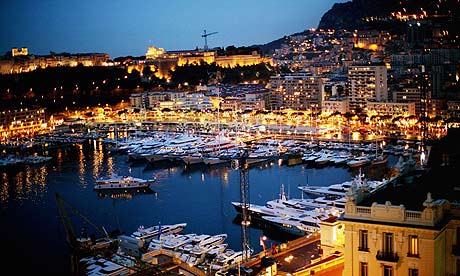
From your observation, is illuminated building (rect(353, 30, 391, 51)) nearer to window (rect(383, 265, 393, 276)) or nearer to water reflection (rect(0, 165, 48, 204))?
water reflection (rect(0, 165, 48, 204))

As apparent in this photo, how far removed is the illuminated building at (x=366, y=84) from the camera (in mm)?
23891

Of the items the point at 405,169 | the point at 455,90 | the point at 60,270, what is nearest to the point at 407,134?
the point at 455,90

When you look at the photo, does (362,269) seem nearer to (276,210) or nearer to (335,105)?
(276,210)

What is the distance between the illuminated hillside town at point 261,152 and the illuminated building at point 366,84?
6cm

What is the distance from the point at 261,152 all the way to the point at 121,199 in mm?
5391

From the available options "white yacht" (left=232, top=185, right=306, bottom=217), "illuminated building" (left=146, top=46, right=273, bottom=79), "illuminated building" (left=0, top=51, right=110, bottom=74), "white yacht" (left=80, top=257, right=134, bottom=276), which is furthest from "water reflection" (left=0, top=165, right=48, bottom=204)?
"illuminated building" (left=146, top=46, right=273, bottom=79)

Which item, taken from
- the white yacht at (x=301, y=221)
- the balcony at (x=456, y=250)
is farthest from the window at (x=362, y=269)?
the white yacht at (x=301, y=221)

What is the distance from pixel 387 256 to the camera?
3.46m

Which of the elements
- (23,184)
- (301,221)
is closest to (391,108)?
(23,184)

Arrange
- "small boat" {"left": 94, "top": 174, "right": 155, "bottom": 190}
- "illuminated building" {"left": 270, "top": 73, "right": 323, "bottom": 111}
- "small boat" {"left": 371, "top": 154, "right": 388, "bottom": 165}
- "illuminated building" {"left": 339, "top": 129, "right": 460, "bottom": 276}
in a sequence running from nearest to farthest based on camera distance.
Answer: "illuminated building" {"left": 339, "top": 129, "right": 460, "bottom": 276} → "small boat" {"left": 94, "top": 174, "right": 155, "bottom": 190} → "small boat" {"left": 371, "top": 154, "right": 388, "bottom": 165} → "illuminated building" {"left": 270, "top": 73, "right": 323, "bottom": 111}

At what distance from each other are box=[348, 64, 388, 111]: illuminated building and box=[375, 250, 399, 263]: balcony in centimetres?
2068

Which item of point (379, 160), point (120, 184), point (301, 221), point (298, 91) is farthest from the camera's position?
point (298, 91)

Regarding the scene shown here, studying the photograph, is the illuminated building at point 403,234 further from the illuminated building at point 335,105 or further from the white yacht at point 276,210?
the illuminated building at point 335,105

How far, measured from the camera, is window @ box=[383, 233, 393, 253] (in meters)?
3.46
